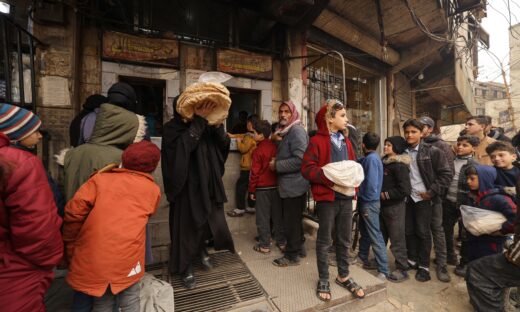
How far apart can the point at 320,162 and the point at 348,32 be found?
5.10 meters

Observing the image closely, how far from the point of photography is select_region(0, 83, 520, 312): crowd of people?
144 centimetres

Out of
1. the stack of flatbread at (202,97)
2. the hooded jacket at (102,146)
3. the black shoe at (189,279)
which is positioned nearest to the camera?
the hooded jacket at (102,146)

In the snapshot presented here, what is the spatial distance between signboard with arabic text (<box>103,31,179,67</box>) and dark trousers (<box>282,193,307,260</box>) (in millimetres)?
A: 3437

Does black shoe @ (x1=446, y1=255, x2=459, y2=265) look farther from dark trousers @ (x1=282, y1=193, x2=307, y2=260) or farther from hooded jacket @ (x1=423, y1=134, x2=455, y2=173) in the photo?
dark trousers @ (x1=282, y1=193, x2=307, y2=260)

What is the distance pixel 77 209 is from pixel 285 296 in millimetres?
2096

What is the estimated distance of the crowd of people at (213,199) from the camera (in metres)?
1.44

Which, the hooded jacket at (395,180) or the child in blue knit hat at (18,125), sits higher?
the child in blue knit hat at (18,125)

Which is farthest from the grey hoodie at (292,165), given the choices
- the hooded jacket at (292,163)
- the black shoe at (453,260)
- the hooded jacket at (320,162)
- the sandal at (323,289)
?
the black shoe at (453,260)

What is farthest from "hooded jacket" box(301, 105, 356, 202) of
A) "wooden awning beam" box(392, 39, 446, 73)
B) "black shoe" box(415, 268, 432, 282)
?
→ "wooden awning beam" box(392, 39, 446, 73)

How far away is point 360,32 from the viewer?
627 cm

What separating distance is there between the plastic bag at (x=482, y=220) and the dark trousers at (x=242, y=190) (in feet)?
11.0

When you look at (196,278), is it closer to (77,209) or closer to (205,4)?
(77,209)

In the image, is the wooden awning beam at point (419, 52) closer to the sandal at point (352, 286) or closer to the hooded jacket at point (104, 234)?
the sandal at point (352, 286)

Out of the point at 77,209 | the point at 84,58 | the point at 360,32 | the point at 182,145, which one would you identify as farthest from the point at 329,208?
the point at 360,32
